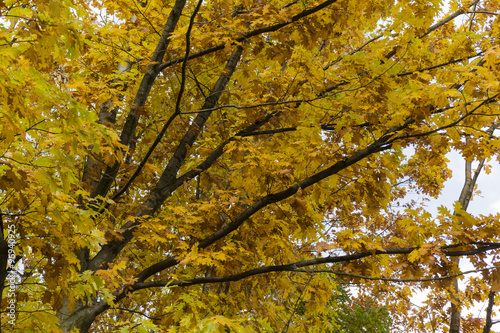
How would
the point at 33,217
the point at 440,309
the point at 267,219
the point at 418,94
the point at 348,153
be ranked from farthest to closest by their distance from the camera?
the point at 440,309
the point at 267,219
the point at 348,153
the point at 418,94
the point at 33,217

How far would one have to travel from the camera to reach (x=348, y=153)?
4.28 metres

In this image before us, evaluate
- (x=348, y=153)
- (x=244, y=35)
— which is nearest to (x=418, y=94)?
(x=348, y=153)

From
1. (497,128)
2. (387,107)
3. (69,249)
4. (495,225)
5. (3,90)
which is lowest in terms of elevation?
(69,249)

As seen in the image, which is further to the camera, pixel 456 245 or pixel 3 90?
pixel 456 245

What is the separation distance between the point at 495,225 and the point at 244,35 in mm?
3440

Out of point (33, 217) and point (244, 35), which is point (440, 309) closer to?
point (244, 35)

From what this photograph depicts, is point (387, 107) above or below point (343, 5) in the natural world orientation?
below

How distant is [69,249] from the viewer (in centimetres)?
321

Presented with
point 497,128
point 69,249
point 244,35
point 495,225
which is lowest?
point 69,249

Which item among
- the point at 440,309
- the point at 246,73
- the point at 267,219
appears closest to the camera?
the point at 267,219

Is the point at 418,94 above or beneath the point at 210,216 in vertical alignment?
above

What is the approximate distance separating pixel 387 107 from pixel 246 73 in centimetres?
233

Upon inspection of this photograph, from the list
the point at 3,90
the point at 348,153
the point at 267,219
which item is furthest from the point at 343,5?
the point at 3,90

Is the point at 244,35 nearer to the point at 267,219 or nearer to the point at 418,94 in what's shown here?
the point at 418,94
